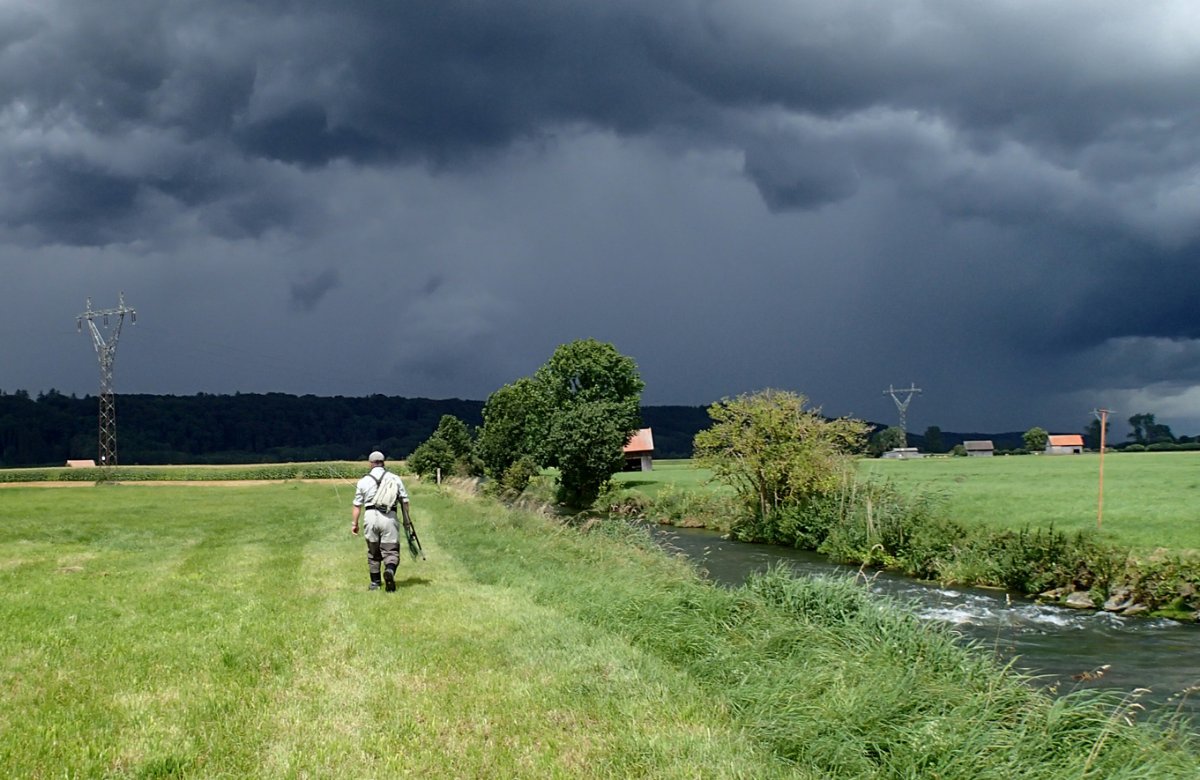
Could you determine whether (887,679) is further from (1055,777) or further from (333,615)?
(333,615)

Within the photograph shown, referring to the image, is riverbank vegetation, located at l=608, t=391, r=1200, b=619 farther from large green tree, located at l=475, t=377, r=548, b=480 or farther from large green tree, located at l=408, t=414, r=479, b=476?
large green tree, located at l=408, t=414, r=479, b=476

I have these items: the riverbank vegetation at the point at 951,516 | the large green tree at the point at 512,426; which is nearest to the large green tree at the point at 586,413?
the large green tree at the point at 512,426

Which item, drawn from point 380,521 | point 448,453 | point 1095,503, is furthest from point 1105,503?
point 448,453

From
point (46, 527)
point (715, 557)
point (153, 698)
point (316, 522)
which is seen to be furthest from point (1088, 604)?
point (46, 527)

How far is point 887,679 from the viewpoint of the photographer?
8867mm

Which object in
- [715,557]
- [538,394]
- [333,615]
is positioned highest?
[538,394]

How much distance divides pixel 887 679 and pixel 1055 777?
6.74 feet

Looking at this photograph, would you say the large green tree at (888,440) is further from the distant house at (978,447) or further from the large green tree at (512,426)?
the large green tree at (512,426)

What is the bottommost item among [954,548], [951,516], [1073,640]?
[1073,640]

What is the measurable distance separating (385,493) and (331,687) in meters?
6.91

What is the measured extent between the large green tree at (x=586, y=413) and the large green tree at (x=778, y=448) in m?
18.1

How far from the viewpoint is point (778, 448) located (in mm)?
40219

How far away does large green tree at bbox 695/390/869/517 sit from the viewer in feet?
128

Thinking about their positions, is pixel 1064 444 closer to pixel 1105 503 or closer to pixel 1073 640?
pixel 1105 503
